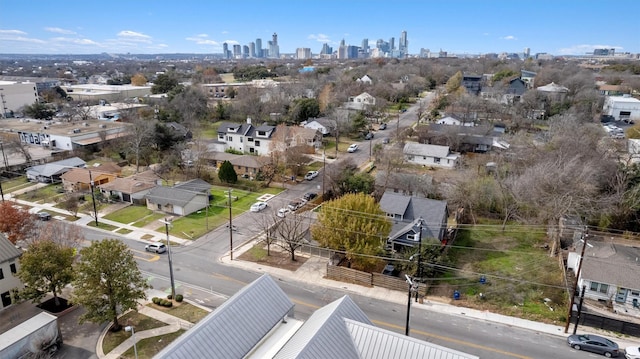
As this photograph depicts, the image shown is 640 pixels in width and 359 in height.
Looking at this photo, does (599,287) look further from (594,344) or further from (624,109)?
(624,109)

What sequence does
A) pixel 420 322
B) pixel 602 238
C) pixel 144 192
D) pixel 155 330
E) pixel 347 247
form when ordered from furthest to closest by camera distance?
1. pixel 144 192
2. pixel 602 238
3. pixel 347 247
4. pixel 420 322
5. pixel 155 330

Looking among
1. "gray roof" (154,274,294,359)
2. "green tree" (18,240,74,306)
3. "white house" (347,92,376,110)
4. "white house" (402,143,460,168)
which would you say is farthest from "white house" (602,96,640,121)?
"green tree" (18,240,74,306)

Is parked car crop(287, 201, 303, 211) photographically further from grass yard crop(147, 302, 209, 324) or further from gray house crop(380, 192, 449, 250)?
grass yard crop(147, 302, 209, 324)

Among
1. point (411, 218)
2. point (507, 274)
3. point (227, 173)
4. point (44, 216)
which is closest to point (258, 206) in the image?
point (227, 173)

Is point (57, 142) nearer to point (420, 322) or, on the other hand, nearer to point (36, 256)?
point (36, 256)

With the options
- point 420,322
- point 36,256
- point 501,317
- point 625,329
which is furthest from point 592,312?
point 36,256

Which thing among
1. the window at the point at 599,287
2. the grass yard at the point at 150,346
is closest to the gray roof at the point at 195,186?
the grass yard at the point at 150,346
